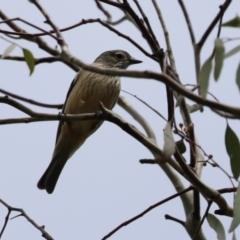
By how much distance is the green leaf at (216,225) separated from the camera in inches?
106

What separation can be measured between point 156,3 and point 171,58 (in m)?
0.44

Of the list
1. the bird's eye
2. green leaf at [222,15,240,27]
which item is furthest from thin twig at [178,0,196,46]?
the bird's eye

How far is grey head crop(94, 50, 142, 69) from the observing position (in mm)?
5141

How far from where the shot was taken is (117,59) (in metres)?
5.21

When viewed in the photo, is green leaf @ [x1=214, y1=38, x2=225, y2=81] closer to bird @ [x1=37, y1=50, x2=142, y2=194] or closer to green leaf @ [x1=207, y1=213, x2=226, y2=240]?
green leaf @ [x1=207, y1=213, x2=226, y2=240]

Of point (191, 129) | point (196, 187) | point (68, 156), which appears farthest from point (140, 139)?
point (68, 156)

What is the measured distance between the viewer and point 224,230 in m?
2.74

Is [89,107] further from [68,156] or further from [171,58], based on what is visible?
[171,58]

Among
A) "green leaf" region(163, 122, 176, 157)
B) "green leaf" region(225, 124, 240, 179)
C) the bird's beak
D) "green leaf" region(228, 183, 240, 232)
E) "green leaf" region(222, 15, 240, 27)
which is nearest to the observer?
"green leaf" region(163, 122, 176, 157)

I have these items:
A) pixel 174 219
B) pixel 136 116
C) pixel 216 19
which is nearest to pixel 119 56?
pixel 136 116

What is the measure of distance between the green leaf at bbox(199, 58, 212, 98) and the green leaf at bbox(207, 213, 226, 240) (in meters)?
0.94

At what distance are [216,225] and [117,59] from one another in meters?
2.70

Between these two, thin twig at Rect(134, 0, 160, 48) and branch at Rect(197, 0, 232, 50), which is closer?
branch at Rect(197, 0, 232, 50)

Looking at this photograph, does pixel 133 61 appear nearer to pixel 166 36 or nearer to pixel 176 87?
pixel 166 36
